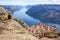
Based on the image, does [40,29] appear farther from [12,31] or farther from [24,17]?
[12,31]

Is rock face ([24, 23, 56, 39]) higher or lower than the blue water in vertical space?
lower

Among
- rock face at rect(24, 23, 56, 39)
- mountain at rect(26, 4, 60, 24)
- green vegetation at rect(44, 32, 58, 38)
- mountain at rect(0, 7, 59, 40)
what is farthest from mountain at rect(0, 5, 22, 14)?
green vegetation at rect(44, 32, 58, 38)

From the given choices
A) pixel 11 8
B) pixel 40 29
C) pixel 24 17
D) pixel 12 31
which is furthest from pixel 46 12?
pixel 12 31

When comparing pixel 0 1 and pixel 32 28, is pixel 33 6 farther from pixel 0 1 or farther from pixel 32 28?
pixel 0 1

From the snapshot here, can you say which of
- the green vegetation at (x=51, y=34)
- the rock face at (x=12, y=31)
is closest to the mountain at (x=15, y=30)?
the rock face at (x=12, y=31)

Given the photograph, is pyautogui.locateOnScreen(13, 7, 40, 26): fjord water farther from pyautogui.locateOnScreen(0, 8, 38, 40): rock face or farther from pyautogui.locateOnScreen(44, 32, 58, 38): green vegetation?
pyautogui.locateOnScreen(44, 32, 58, 38): green vegetation

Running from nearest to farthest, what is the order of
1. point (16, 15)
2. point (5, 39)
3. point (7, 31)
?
point (5, 39) → point (7, 31) → point (16, 15)

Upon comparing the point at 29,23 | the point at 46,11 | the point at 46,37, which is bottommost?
the point at 46,37

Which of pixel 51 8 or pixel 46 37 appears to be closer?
pixel 46 37

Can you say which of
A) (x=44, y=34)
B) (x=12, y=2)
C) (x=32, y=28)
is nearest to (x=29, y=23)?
(x=32, y=28)
